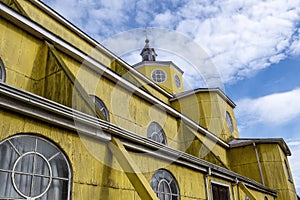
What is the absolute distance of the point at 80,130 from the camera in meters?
5.12

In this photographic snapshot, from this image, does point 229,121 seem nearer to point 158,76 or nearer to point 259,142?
point 259,142

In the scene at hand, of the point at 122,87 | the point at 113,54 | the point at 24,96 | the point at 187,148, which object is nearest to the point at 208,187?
the point at 187,148

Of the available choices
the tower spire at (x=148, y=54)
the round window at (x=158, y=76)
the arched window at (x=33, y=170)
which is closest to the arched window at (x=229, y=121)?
the round window at (x=158, y=76)

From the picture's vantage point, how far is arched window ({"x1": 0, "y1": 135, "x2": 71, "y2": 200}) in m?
4.02

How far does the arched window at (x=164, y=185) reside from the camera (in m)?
7.03

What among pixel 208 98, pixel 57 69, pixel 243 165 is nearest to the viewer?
pixel 57 69

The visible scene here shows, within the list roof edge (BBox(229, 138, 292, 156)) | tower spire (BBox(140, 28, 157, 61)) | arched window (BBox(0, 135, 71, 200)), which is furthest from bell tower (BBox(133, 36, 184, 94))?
arched window (BBox(0, 135, 71, 200))

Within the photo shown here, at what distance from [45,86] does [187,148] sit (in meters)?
7.86

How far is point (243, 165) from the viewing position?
1812cm

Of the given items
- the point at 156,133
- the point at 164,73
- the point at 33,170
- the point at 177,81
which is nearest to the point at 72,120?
the point at 33,170

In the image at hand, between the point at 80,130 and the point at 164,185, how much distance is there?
329 cm

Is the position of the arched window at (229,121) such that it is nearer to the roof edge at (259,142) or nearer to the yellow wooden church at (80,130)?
the roof edge at (259,142)

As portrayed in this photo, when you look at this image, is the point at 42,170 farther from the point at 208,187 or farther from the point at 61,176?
the point at 208,187

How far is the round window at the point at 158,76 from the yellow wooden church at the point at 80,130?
334 inches
